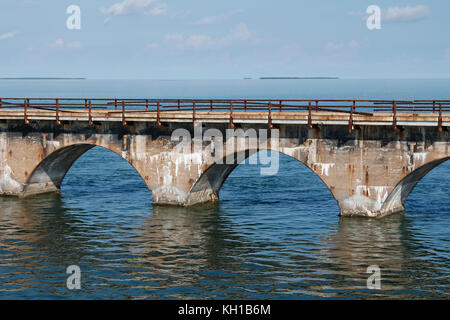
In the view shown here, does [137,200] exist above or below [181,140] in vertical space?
Result: below

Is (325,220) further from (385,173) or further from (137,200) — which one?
(137,200)

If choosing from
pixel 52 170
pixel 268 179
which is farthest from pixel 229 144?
pixel 268 179

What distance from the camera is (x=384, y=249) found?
32.1 metres

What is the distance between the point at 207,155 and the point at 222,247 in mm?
7399

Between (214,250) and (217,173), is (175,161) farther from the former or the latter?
(214,250)

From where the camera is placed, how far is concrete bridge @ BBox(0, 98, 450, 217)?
34.8 meters

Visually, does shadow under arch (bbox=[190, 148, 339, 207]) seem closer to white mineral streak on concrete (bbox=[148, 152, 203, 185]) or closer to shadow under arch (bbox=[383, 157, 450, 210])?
white mineral streak on concrete (bbox=[148, 152, 203, 185])

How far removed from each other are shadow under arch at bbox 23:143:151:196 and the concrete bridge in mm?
96

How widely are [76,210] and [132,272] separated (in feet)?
46.2

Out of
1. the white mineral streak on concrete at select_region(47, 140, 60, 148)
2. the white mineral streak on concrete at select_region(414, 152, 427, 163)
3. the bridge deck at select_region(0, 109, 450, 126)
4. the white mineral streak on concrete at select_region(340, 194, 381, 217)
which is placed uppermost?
the bridge deck at select_region(0, 109, 450, 126)

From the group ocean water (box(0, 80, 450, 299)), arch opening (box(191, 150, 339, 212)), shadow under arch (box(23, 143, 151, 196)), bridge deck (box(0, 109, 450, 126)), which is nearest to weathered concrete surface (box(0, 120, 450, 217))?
shadow under arch (box(23, 143, 151, 196))

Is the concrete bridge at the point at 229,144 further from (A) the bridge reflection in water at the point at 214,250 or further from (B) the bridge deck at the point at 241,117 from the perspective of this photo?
(A) the bridge reflection in water at the point at 214,250

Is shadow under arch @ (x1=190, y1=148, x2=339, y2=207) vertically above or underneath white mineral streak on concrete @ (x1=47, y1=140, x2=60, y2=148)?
underneath
